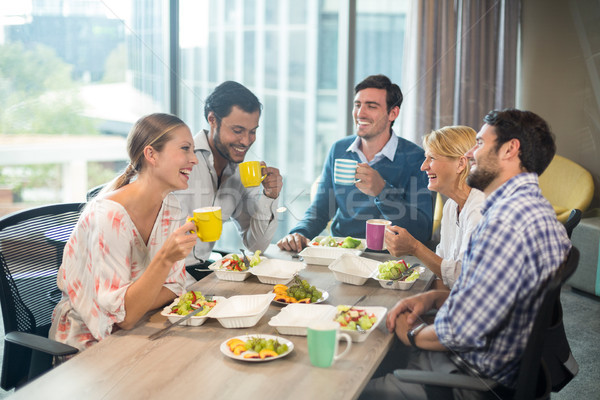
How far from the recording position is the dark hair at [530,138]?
4.83 ft

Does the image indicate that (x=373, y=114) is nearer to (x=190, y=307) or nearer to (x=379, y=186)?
(x=379, y=186)

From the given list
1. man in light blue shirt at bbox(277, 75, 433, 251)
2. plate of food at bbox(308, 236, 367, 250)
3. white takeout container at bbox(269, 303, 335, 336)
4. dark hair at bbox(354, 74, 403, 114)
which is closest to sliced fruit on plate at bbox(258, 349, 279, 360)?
white takeout container at bbox(269, 303, 335, 336)

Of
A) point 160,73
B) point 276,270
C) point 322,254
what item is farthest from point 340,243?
point 160,73

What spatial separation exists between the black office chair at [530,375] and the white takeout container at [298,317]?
0.28m

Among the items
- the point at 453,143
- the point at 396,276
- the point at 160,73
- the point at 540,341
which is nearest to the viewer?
the point at 540,341

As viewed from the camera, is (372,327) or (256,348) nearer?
(256,348)

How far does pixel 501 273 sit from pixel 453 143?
93 cm

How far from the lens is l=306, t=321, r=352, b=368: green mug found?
1.24m

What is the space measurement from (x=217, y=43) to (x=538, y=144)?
2.83 m

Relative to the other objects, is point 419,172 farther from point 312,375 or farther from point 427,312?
point 312,375

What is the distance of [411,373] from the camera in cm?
130

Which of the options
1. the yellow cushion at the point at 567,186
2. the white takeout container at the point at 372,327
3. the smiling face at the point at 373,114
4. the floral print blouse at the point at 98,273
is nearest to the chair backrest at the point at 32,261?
the floral print blouse at the point at 98,273

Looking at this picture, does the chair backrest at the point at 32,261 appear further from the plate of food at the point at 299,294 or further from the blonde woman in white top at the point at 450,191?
the blonde woman in white top at the point at 450,191

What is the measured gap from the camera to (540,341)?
3.99 ft
